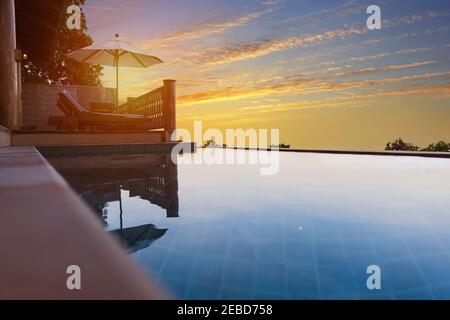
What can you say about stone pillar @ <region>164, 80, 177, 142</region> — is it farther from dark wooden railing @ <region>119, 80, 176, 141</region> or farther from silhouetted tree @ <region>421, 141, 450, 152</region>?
silhouetted tree @ <region>421, 141, 450, 152</region>

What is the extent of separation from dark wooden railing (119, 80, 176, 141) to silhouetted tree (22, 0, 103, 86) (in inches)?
304

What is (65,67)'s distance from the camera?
17922 mm

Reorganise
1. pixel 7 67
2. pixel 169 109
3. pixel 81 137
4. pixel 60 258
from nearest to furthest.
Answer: pixel 60 258
pixel 7 67
pixel 81 137
pixel 169 109

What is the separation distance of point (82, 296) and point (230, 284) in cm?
108

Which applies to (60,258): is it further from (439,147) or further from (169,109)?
(439,147)

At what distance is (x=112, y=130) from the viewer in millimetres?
9930

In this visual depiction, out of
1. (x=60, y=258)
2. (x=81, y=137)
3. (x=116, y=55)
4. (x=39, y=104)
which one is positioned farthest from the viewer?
(x=39, y=104)

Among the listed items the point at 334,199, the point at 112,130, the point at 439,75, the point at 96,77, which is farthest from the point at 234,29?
the point at 334,199

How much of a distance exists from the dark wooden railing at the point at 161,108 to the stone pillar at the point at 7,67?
368cm

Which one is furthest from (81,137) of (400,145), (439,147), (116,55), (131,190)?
(439,147)

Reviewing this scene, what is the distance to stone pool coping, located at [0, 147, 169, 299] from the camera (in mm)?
487

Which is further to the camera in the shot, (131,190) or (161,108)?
(161,108)

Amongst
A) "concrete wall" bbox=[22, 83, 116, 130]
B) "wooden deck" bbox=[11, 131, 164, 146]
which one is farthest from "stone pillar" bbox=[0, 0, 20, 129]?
"concrete wall" bbox=[22, 83, 116, 130]

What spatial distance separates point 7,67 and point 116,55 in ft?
15.7
